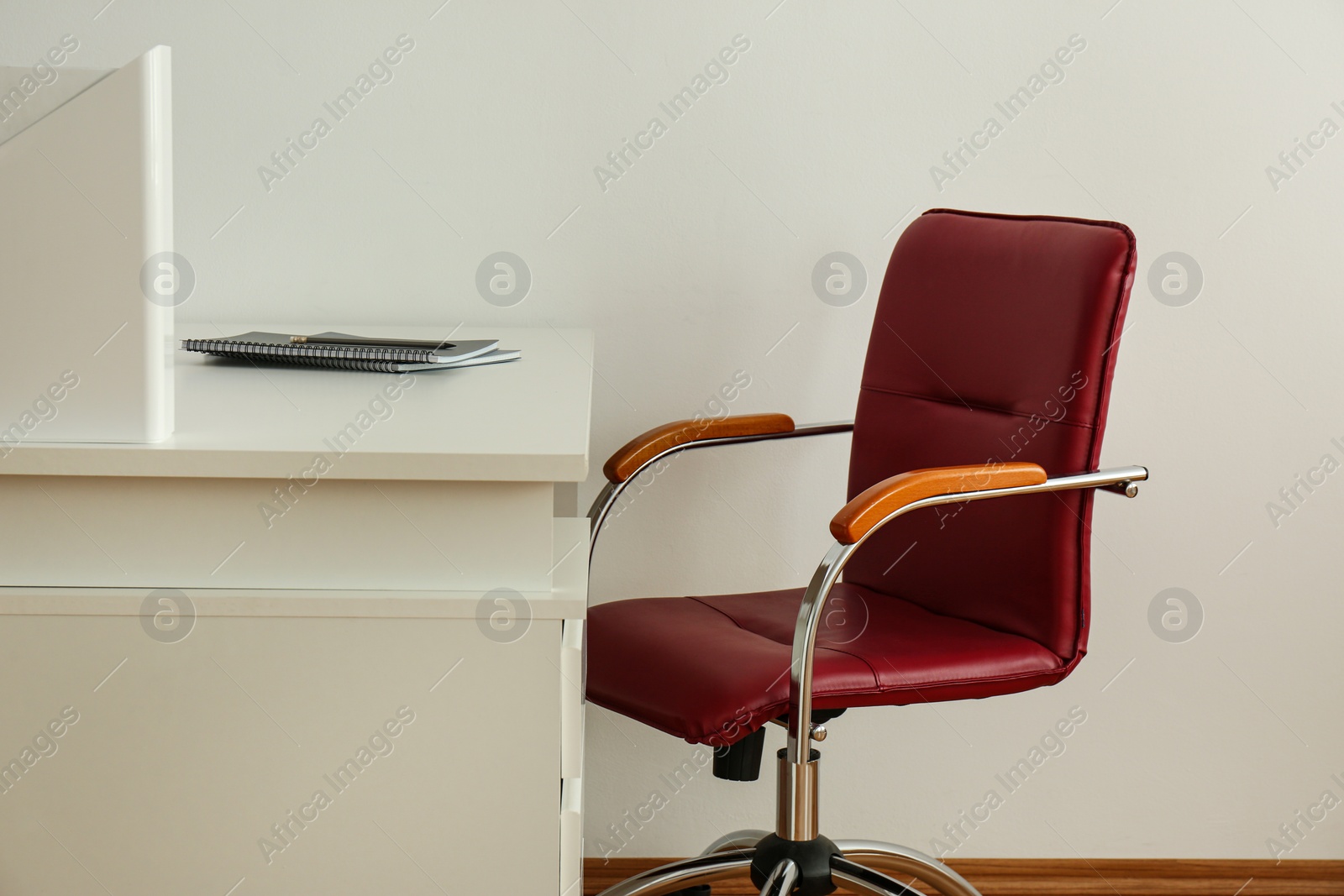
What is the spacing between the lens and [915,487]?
1.24 meters

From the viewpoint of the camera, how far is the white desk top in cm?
86

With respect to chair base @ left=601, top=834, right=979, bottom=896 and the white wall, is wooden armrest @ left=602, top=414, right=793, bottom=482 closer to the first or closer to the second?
the white wall

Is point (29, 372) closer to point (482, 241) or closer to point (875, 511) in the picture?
point (875, 511)

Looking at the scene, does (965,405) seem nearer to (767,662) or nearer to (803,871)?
(767,662)

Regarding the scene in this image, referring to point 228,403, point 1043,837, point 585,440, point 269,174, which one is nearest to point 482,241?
point 269,174

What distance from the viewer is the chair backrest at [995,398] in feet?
4.50

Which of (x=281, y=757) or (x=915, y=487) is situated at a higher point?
(x=915, y=487)

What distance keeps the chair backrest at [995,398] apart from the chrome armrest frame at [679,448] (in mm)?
52

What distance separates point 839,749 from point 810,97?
108 cm

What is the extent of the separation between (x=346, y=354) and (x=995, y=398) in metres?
0.83

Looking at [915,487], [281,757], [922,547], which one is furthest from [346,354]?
[922,547]

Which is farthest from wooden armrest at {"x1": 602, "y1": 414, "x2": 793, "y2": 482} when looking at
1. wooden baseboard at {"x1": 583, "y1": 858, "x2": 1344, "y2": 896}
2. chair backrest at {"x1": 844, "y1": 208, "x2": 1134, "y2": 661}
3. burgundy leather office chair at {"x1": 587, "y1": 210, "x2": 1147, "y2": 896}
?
wooden baseboard at {"x1": 583, "y1": 858, "x2": 1344, "y2": 896}

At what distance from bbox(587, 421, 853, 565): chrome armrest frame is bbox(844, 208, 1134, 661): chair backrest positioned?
0.17 feet

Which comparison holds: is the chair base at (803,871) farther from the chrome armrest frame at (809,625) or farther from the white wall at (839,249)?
the white wall at (839,249)
